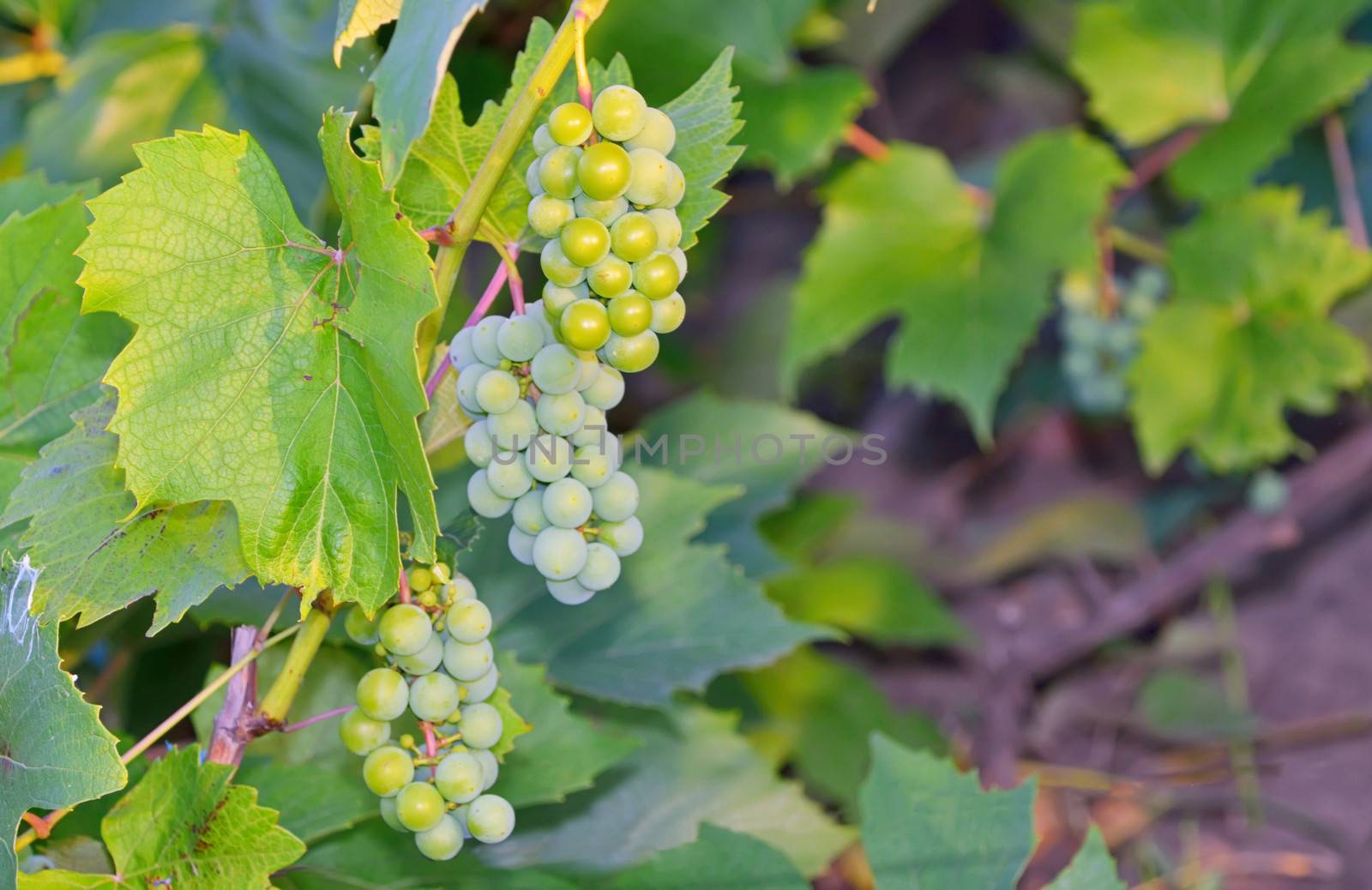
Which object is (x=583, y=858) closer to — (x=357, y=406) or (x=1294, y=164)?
(x=357, y=406)

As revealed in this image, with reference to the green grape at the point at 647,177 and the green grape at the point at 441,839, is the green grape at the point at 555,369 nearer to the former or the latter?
the green grape at the point at 647,177

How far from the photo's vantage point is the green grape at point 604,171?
0.49m

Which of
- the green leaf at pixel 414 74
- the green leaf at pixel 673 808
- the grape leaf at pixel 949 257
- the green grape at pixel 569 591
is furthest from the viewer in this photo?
the grape leaf at pixel 949 257

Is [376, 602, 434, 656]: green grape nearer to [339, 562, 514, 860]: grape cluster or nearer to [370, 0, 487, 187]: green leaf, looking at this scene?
[339, 562, 514, 860]: grape cluster

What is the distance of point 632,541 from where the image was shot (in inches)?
23.4

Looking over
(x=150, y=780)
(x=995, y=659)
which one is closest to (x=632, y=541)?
(x=150, y=780)

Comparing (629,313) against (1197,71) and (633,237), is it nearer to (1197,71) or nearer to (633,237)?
(633,237)

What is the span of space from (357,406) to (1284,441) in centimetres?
123

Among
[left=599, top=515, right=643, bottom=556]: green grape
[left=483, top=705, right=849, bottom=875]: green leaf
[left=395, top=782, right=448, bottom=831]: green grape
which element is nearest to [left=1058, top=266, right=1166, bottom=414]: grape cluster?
[left=483, top=705, right=849, bottom=875]: green leaf

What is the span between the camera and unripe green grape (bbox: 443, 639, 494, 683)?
57 cm

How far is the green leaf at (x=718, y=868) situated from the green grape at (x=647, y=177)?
1.51ft

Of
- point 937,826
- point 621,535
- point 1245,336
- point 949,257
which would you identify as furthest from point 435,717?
point 1245,336

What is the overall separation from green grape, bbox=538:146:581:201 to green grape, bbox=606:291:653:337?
0.17 ft

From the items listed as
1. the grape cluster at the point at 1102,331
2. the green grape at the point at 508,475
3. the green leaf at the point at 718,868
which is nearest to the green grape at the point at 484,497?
the green grape at the point at 508,475
